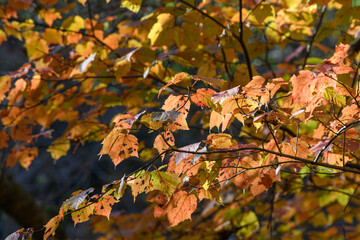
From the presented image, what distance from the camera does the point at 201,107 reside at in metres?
1.24

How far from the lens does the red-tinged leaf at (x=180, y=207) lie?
129 cm

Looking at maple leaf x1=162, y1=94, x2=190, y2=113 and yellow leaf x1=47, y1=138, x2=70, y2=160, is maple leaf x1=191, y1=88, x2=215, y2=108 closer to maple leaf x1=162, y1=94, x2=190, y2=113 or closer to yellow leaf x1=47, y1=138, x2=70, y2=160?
maple leaf x1=162, y1=94, x2=190, y2=113

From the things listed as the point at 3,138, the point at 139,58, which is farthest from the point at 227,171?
the point at 3,138

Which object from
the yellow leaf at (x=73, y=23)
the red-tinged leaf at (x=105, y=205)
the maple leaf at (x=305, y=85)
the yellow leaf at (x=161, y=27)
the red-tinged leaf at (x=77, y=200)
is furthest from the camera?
the yellow leaf at (x=73, y=23)

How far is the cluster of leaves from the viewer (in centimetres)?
116

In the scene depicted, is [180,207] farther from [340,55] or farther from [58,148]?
[58,148]

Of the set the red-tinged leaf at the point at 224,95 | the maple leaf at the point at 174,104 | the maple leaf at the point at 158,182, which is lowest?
the maple leaf at the point at 158,182

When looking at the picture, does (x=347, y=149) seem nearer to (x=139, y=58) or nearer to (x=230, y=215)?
(x=139, y=58)

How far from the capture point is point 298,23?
7.64ft

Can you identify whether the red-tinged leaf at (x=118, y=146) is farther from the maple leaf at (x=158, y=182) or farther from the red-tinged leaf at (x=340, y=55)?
the red-tinged leaf at (x=340, y=55)

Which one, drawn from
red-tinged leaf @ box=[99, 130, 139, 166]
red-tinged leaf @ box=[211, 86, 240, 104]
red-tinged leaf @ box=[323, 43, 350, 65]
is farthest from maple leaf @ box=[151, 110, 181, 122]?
red-tinged leaf @ box=[323, 43, 350, 65]

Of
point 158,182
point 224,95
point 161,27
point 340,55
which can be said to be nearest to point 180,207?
point 158,182

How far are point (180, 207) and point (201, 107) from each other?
16.0 inches

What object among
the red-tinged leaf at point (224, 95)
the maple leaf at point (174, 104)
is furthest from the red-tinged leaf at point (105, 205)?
the red-tinged leaf at point (224, 95)
